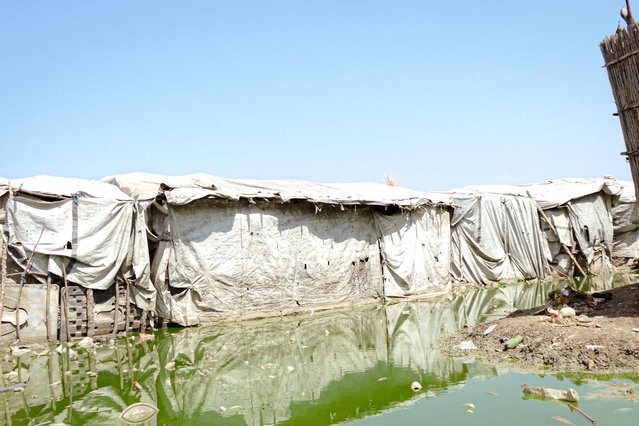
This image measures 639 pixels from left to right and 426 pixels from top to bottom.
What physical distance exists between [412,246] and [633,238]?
8.49m

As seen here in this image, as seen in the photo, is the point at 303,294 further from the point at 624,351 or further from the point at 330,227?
the point at 624,351

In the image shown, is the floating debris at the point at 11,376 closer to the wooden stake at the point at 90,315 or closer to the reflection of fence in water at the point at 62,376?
the reflection of fence in water at the point at 62,376

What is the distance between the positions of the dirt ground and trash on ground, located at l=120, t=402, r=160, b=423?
3.81m

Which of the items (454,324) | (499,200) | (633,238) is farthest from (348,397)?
(633,238)

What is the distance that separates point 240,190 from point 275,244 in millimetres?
1274

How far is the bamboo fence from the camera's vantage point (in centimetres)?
770

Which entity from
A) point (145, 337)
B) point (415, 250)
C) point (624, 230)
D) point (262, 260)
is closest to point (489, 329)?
point (262, 260)

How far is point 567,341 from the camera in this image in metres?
6.49

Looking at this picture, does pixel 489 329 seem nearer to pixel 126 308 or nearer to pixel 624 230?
pixel 126 308

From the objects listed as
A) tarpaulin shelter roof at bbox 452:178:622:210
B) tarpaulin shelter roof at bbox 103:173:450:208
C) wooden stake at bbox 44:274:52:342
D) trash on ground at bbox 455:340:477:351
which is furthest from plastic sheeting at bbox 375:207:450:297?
wooden stake at bbox 44:274:52:342

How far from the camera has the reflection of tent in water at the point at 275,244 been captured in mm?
9742

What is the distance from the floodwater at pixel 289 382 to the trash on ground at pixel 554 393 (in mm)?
93

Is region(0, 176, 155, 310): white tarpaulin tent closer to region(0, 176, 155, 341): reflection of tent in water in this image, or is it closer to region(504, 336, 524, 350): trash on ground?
region(0, 176, 155, 341): reflection of tent in water

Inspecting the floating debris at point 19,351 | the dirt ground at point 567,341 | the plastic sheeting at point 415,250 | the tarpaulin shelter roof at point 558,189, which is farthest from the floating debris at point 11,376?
the tarpaulin shelter roof at point 558,189
